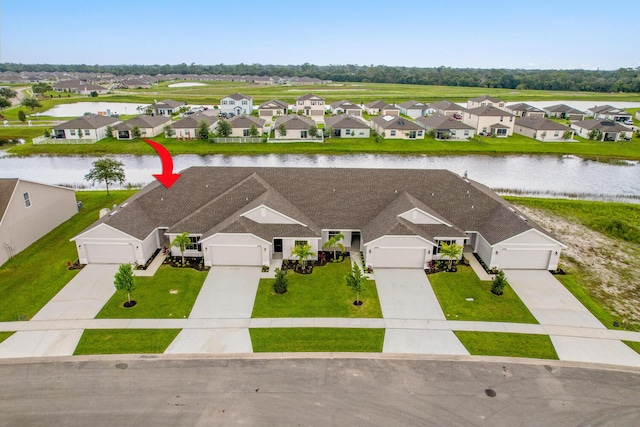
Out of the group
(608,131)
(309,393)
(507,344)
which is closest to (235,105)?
(608,131)

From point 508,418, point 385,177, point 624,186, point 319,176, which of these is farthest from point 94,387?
point 624,186

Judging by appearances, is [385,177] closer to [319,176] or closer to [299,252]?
[319,176]

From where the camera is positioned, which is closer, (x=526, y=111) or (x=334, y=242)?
(x=334, y=242)

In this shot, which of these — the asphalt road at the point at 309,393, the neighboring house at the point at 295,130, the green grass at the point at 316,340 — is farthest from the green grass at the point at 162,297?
the neighboring house at the point at 295,130

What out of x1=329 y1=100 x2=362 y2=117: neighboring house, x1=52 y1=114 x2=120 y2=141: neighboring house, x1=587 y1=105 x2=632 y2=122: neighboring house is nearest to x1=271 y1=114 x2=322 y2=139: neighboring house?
x1=329 y1=100 x2=362 y2=117: neighboring house

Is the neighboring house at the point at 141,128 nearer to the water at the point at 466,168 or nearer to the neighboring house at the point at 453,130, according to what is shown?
the water at the point at 466,168

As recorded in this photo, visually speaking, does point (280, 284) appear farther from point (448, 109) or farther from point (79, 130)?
point (448, 109)

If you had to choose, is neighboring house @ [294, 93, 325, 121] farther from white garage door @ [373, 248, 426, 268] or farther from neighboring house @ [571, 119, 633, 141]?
white garage door @ [373, 248, 426, 268]
